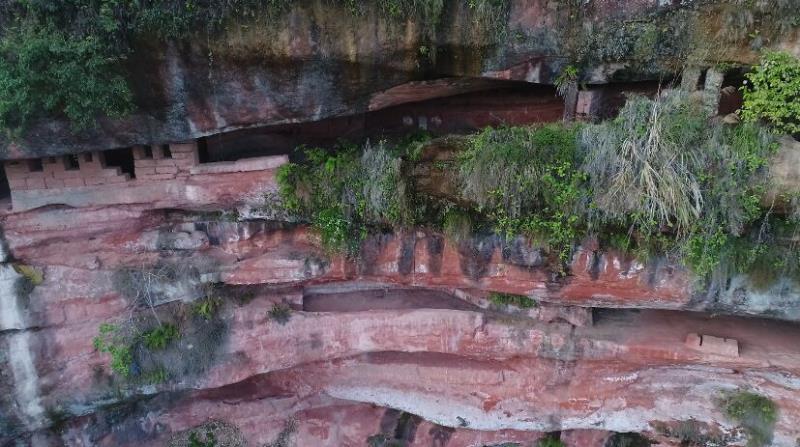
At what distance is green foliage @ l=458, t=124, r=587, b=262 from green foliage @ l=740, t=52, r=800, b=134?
1.43 meters

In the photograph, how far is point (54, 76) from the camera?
14.5 feet

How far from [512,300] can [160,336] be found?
4.55m

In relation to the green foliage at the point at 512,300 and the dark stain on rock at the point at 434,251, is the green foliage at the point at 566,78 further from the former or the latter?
the green foliage at the point at 512,300

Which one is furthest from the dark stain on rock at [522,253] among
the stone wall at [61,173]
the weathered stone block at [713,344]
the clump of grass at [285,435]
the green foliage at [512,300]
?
the clump of grass at [285,435]

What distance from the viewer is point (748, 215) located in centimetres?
441

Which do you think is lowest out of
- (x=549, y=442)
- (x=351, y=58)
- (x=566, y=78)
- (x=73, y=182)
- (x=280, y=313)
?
(x=549, y=442)

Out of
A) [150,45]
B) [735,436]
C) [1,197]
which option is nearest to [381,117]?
[150,45]

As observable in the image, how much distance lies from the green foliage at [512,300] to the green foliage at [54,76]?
4.65 m

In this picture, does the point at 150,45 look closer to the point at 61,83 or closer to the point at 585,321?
the point at 61,83

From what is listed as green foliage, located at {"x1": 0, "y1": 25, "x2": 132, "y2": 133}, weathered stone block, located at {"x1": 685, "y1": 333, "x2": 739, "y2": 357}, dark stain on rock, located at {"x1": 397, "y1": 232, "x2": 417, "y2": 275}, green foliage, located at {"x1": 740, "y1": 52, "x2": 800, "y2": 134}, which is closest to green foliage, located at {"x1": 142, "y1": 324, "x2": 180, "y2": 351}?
green foliage, located at {"x1": 0, "y1": 25, "x2": 132, "y2": 133}

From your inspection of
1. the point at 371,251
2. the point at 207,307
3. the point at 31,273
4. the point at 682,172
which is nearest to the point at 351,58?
the point at 371,251

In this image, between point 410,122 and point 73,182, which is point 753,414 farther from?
point 73,182

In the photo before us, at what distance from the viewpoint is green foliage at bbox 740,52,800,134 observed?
4.10 meters

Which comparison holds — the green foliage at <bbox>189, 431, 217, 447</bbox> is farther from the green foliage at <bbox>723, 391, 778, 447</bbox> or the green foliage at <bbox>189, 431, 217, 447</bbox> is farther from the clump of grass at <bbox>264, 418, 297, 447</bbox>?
the green foliage at <bbox>723, 391, 778, 447</bbox>
